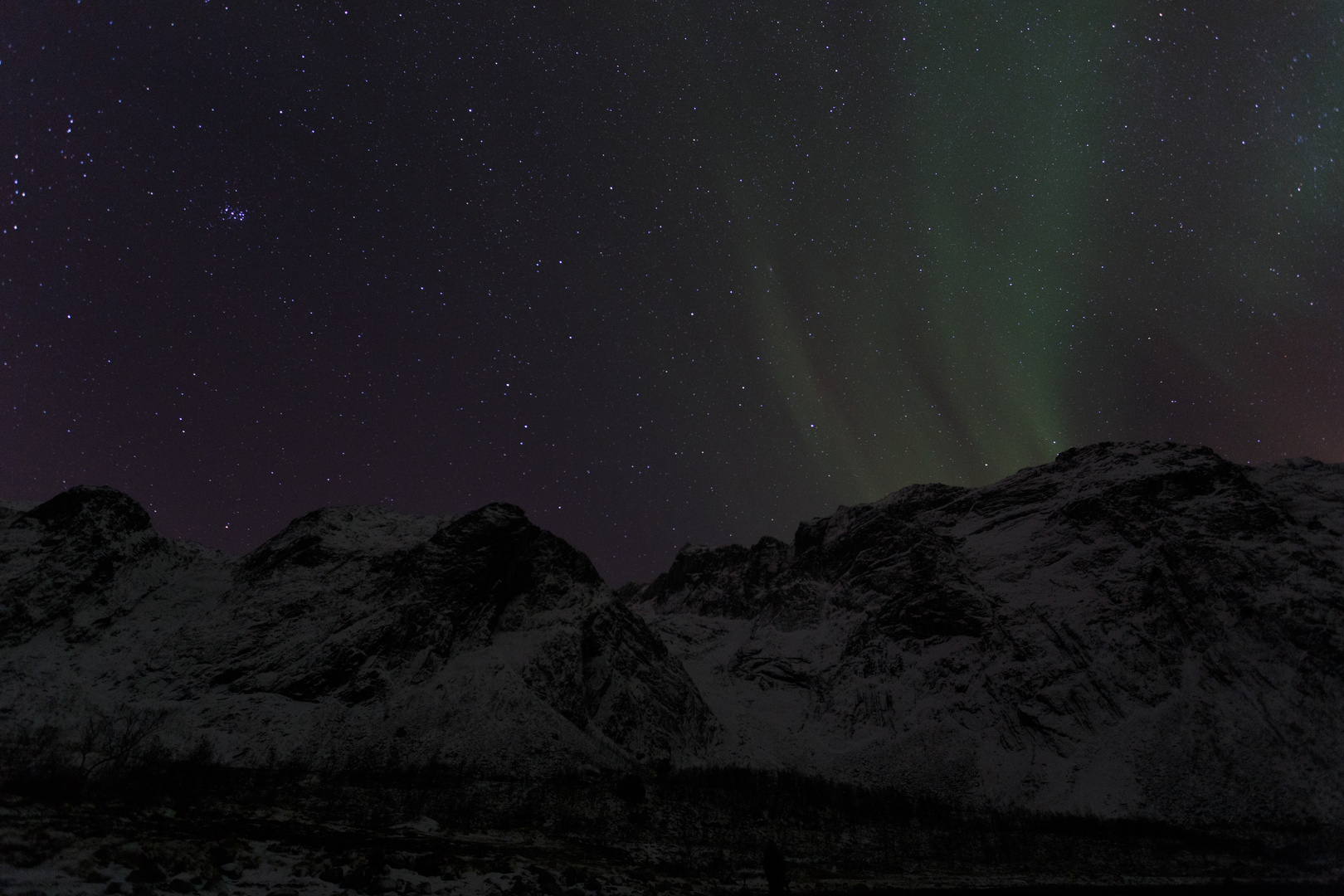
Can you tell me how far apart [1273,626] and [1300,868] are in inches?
1817

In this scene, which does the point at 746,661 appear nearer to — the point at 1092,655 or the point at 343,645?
the point at 1092,655

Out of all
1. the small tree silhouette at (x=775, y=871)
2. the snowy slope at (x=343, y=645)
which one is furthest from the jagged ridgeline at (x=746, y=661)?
the small tree silhouette at (x=775, y=871)

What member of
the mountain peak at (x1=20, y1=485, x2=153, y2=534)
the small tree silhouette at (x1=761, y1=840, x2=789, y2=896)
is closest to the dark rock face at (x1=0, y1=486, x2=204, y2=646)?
the mountain peak at (x1=20, y1=485, x2=153, y2=534)

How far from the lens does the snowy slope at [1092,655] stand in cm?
9994

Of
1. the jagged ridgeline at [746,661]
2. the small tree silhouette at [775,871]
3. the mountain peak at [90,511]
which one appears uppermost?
the mountain peak at [90,511]

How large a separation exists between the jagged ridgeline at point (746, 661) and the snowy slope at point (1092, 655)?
1.62 ft

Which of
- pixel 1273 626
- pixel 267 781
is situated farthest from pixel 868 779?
pixel 267 781

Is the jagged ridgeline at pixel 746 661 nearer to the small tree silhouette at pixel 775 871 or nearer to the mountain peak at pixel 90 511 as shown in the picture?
the mountain peak at pixel 90 511

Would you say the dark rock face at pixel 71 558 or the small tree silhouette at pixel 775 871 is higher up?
the dark rock face at pixel 71 558

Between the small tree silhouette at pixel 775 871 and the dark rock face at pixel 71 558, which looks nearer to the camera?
the small tree silhouette at pixel 775 871

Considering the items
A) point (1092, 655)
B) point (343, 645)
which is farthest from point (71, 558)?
point (1092, 655)

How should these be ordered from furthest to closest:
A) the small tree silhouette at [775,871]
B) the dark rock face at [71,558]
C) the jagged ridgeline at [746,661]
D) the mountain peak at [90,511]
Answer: the mountain peak at [90,511], the dark rock face at [71,558], the jagged ridgeline at [746,661], the small tree silhouette at [775,871]

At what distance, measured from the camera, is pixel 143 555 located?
408ft

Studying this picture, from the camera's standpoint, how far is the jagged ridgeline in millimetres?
89562
